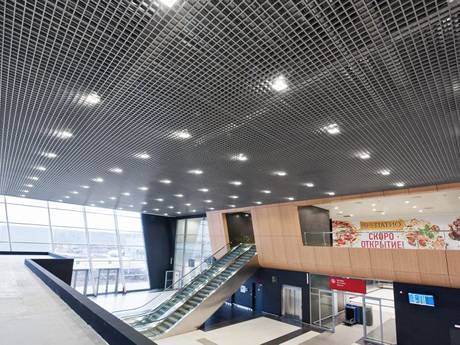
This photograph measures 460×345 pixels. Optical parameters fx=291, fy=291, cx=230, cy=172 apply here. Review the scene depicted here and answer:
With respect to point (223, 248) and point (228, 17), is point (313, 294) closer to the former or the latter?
point (223, 248)

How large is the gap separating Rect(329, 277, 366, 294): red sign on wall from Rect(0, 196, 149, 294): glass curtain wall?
15.2 meters

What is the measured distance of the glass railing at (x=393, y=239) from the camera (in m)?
10.8

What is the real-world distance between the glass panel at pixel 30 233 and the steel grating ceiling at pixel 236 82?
12397mm

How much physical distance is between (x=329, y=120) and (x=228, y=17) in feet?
9.57

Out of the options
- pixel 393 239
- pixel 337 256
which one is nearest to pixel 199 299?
pixel 337 256

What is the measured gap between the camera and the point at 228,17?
9.46 ft

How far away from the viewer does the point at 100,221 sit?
21.5 m

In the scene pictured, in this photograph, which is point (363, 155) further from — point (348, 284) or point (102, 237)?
point (102, 237)

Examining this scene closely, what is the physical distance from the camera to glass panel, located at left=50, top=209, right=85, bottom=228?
19.5 m

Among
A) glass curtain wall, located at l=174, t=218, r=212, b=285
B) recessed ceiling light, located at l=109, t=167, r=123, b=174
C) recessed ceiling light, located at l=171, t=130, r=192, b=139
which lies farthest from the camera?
glass curtain wall, located at l=174, t=218, r=212, b=285

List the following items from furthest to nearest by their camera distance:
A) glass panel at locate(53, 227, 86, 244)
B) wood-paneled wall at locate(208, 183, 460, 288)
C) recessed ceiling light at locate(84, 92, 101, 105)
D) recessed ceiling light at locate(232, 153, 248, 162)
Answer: glass panel at locate(53, 227, 86, 244), wood-paneled wall at locate(208, 183, 460, 288), recessed ceiling light at locate(232, 153, 248, 162), recessed ceiling light at locate(84, 92, 101, 105)

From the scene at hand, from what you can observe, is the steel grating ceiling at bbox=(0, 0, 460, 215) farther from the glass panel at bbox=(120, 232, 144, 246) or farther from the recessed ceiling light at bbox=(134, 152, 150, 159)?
the glass panel at bbox=(120, 232, 144, 246)

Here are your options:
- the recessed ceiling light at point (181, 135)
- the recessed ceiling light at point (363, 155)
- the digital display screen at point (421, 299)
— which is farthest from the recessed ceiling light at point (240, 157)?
the digital display screen at point (421, 299)

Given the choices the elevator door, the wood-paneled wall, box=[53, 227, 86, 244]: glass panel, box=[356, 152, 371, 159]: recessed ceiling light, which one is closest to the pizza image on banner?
the wood-paneled wall
